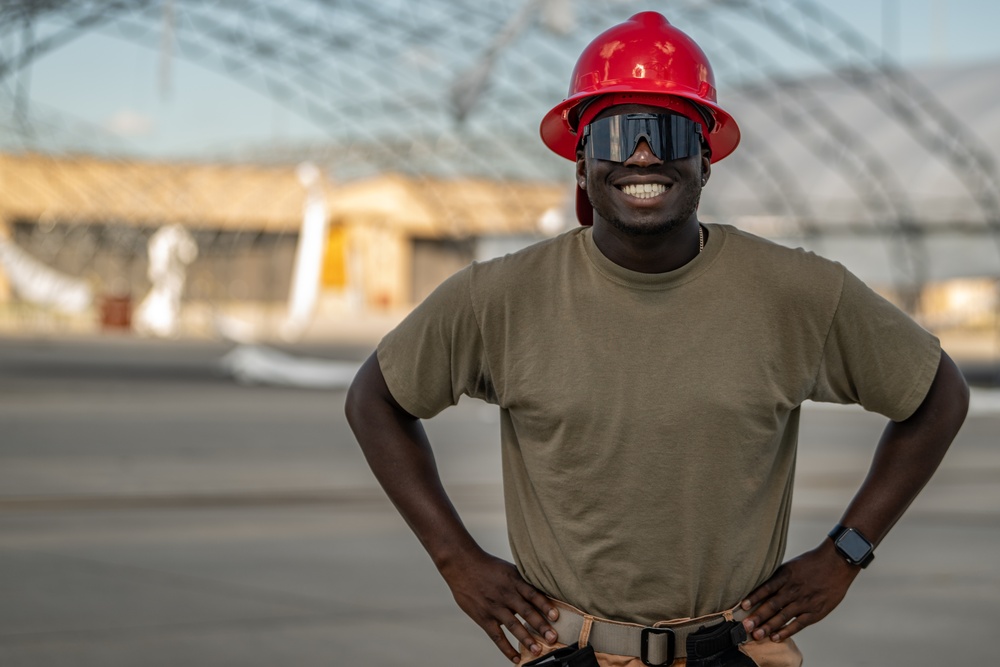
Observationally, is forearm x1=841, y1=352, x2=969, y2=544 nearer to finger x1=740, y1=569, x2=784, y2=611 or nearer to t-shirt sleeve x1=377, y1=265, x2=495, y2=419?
finger x1=740, y1=569, x2=784, y2=611

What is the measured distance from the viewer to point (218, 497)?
10242 mm

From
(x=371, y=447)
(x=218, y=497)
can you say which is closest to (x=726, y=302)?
(x=371, y=447)

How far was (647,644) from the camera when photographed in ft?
8.62

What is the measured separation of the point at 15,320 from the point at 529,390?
4906 cm

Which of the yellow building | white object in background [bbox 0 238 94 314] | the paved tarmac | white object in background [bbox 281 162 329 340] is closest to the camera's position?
the paved tarmac

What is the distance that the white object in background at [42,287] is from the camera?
4772cm

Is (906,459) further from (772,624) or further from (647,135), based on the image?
(647,135)

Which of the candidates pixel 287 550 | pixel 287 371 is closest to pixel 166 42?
pixel 287 371

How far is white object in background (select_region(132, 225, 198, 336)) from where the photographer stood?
3825 cm

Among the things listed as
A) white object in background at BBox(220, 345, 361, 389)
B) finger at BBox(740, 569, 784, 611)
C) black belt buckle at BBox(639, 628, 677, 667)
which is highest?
white object in background at BBox(220, 345, 361, 389)

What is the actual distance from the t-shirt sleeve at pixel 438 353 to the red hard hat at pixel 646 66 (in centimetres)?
45

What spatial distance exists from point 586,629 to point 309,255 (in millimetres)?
37651

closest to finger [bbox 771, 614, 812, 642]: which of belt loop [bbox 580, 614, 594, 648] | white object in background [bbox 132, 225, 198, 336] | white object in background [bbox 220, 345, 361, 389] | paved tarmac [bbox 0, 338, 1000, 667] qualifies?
belt loop [bbox 580, 614, 594, 648]

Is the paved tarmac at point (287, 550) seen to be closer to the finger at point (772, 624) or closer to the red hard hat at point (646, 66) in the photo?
the finger at point (772, 624)
